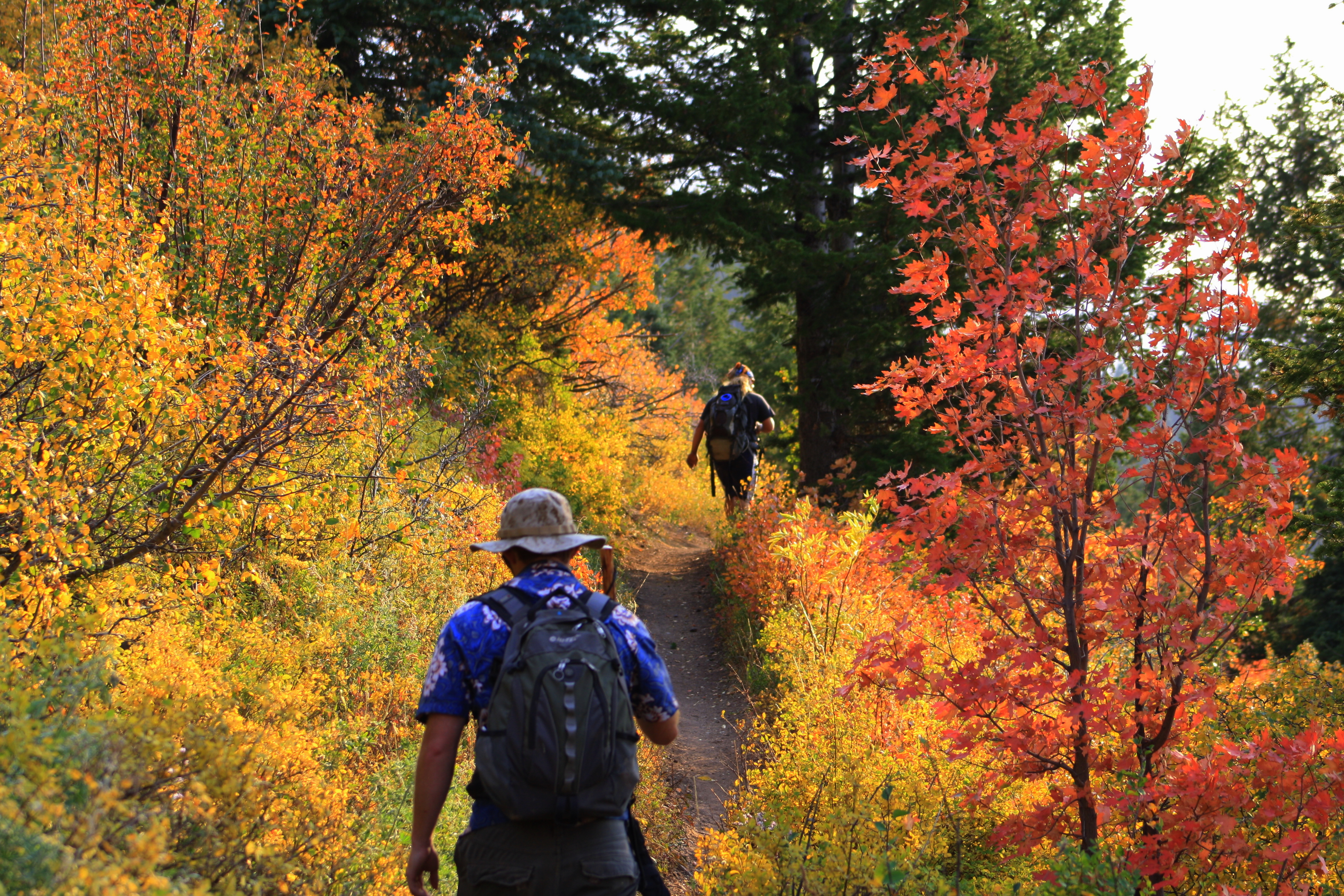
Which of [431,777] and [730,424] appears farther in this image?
[730,424]

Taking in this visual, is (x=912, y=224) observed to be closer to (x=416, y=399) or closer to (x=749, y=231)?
(x=749, y=231)

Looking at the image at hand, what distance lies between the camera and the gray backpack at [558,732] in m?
2.12

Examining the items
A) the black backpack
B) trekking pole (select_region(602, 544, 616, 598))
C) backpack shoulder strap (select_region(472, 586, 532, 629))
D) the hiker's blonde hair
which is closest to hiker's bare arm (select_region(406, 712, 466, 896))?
backpack shoulder strap (select_region(472, 586, 532, 629))

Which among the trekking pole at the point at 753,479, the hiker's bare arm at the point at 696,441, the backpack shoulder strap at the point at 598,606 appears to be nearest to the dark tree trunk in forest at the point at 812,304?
the trekking pole at the point at 753,479

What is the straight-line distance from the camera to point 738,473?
34.4 ft

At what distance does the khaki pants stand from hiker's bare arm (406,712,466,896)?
186mm

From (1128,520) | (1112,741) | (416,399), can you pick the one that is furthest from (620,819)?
(1128,520)

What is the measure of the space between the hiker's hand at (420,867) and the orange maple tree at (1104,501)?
6.21 feet

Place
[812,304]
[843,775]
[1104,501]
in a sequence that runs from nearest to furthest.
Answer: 1. [1104,501]
2. [843,775]
3. [812,304]

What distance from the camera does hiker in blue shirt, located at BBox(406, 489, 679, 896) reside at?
2.20 meters

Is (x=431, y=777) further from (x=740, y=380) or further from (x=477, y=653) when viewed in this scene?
(x=740, y=380)

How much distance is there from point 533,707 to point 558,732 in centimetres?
9

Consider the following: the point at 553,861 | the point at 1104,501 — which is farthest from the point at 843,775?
the point at 553,861

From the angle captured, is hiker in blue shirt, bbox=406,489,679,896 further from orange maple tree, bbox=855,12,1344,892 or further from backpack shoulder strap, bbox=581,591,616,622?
orange maple tree, bbox=855,12,1344,892
